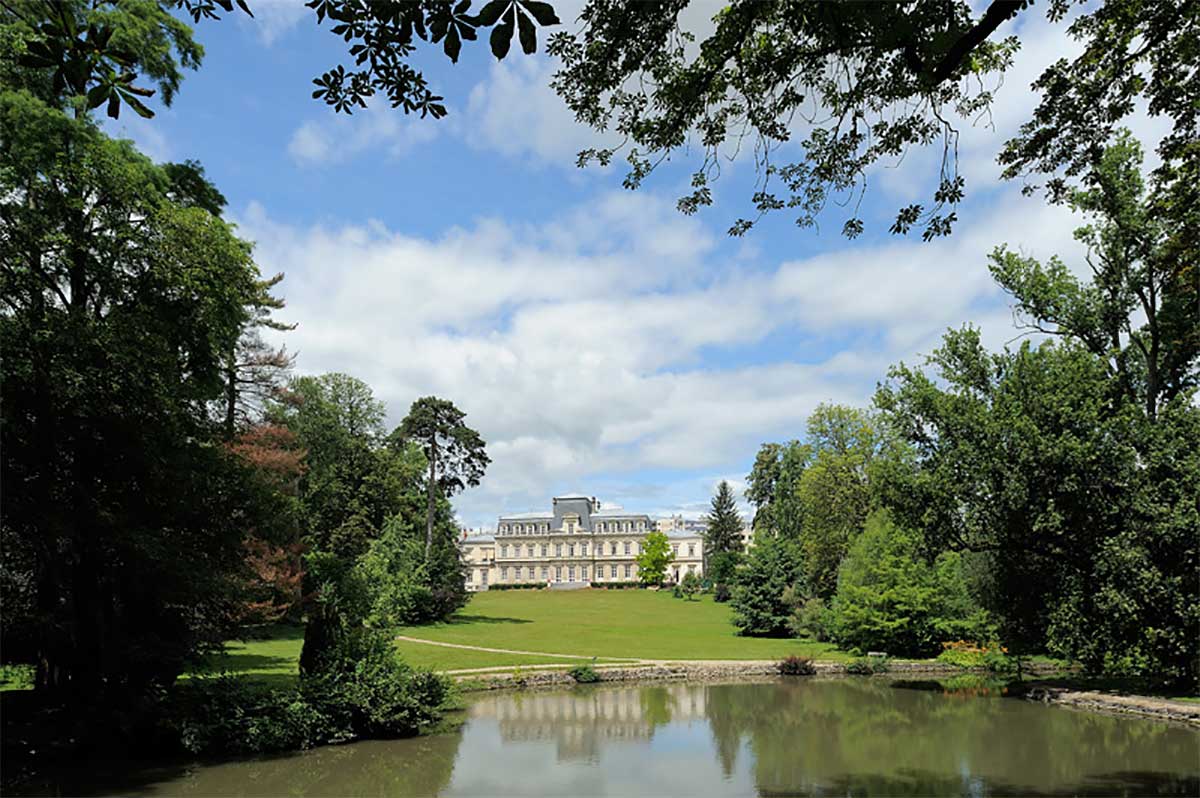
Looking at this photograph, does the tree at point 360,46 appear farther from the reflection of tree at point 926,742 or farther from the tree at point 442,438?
the tree at point 442,438

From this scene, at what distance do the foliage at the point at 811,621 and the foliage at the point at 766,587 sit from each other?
84cm

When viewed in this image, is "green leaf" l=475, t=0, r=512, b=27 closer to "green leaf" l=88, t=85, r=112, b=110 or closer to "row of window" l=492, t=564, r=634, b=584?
"green leaf" l=88, t=85, r=112, b=110

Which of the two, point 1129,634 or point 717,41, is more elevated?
point 717,41

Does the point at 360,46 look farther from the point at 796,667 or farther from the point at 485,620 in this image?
the point at 485,620

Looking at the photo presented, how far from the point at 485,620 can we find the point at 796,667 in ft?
54.1

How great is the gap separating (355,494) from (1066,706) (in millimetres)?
23162

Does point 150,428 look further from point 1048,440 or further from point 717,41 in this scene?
point 1048,440

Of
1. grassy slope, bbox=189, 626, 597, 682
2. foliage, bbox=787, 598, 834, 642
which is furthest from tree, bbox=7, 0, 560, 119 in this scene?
foliage, bbox=787, 598, 834, 642

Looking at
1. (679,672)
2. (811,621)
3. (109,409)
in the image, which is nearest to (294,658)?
(679,672)

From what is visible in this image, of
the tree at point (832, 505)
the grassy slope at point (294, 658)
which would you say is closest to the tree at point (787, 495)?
the tree at point (832, 505)

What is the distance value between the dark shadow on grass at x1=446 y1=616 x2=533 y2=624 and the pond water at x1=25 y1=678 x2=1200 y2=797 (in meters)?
16.5

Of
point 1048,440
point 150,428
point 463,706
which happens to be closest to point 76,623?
point 150,428

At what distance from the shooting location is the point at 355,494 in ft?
95.0

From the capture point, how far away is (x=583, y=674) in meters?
19.1
